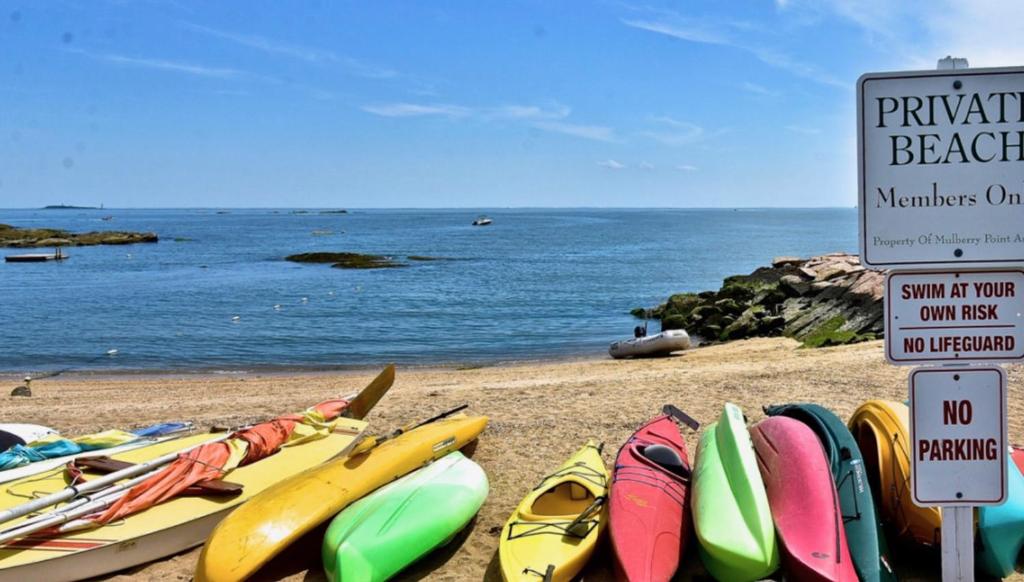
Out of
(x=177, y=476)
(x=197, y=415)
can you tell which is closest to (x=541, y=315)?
(x=197, y=415)

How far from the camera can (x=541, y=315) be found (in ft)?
105

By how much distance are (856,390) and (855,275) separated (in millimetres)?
14967

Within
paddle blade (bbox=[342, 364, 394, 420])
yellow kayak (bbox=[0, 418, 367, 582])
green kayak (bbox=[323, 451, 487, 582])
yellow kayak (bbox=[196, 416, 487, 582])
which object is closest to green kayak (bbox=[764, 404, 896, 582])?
green kayak (bbox=[323, 451, 487, 582])

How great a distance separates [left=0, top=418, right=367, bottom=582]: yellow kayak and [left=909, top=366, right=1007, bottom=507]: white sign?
4.98 metres

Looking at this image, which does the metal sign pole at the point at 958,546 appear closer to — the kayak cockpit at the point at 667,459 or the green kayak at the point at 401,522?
the kayak cockpit at the point at 667,459

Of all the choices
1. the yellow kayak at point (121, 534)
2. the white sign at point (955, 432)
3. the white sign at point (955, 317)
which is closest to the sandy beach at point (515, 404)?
the yellow kayak at point (121, 534)

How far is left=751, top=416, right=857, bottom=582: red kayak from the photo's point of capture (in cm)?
431

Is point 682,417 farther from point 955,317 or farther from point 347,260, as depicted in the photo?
point 347,260

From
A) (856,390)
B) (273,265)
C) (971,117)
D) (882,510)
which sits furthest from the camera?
(273,265)

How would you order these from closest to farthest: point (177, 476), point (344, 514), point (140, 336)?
point (344, 514) → point (177, 476) → point (140, 336)

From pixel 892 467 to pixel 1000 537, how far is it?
77cm

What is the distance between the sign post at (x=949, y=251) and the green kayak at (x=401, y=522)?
10.4 feet

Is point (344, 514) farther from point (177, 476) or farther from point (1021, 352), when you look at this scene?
point (1021, 352)

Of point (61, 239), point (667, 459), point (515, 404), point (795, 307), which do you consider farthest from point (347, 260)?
point (667, 459)
